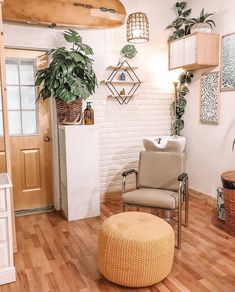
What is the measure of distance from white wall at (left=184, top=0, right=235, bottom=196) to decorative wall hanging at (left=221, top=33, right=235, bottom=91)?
85mm

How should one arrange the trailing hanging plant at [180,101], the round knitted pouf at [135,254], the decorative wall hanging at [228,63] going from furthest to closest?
the trailing hanging plant at [180,101]
the decorative wall hanging at [228,63]
the round knitted pouf at [135,254]

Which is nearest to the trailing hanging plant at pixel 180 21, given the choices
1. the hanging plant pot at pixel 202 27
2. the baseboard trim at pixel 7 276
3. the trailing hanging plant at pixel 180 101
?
the hanging plant pot at pixel 202 27

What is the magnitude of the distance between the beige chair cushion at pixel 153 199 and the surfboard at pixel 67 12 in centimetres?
216

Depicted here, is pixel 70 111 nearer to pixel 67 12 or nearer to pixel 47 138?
pixel 47 138

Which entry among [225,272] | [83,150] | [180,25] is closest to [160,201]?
[225,272]

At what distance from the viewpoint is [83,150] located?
3.35 meters

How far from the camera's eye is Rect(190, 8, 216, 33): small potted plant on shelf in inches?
138

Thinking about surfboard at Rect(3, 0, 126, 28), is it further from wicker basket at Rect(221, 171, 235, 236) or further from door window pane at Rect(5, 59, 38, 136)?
wicker basket at Rect(221, 171, 235, 236)

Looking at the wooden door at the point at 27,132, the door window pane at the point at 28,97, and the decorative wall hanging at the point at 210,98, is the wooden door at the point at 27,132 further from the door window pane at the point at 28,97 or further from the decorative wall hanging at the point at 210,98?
the decorative wall hanging at the point at 210,98

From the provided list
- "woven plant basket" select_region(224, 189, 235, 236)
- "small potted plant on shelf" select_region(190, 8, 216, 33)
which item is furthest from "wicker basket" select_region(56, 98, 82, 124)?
"woven plant basket" select_region(224, 189, 235, 236)

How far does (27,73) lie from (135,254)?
252 centimetres

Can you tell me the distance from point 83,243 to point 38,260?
0.47 meters

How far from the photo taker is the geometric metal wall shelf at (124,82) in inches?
154

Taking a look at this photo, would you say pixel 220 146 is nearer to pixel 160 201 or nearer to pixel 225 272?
pixel 160 201
